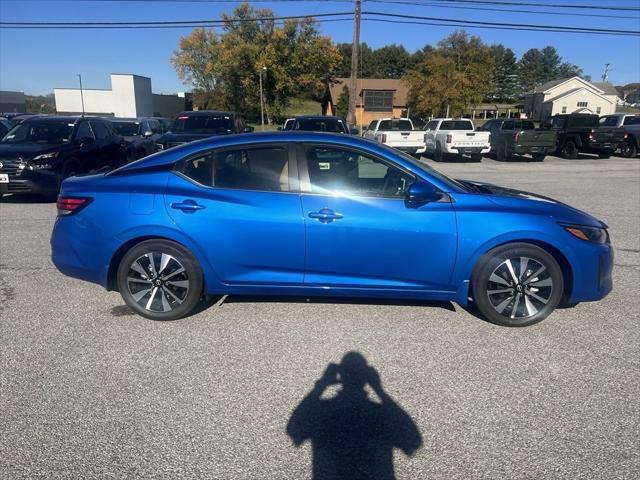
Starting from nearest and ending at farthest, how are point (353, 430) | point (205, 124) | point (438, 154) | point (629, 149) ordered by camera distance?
1. point (353, 430)
2. point (205, 124)
3. point (438, 154)
4. point (629, 149)

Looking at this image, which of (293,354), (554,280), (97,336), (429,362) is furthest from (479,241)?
(97,336)

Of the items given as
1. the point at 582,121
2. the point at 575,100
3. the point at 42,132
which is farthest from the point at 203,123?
the point at 575,100

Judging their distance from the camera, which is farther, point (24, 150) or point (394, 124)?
point (394, 124)

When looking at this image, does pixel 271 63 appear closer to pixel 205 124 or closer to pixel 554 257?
pixel 205 124

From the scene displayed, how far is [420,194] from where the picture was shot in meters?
3.66

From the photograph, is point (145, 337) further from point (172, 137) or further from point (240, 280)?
point (172, 137)

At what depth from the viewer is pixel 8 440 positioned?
8.37 feet

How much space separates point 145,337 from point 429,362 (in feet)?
7.41

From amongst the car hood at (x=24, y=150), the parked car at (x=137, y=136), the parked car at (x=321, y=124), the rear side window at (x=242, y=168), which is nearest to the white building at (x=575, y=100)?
the parked car at (x=321, y=124)

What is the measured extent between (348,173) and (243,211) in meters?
0.96

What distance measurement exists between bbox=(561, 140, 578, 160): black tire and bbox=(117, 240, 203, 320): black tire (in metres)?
22.7

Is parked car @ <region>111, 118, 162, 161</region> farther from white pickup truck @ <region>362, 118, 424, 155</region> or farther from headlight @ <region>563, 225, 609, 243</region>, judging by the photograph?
headlight @ <region>563, 225, 609, 243</region>

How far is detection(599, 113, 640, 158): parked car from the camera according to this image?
69.5ft

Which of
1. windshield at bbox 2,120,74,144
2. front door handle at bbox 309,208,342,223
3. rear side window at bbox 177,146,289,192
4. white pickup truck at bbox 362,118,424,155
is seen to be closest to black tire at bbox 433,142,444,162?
white pickup truck at bbox 362,118,424,155
